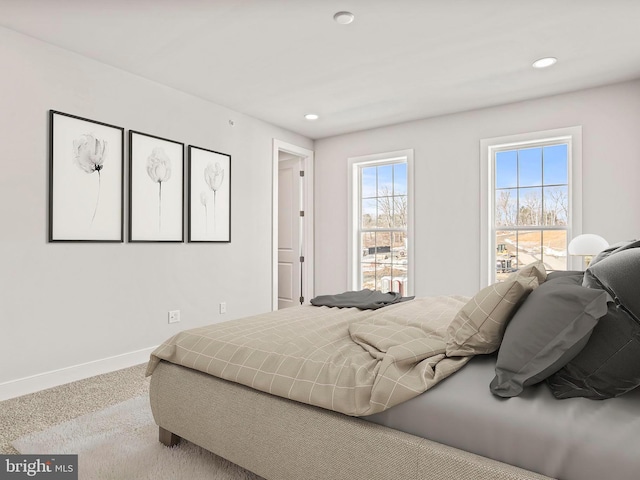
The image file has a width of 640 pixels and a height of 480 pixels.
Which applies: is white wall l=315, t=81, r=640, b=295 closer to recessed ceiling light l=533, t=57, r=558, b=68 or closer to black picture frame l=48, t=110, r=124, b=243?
recessed ceiling light l=533, t=57, r=558, b=68

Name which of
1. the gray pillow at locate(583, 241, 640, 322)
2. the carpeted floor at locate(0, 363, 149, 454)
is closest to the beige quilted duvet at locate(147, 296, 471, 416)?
the gray pillow at locate(583, 241, 640, 322)

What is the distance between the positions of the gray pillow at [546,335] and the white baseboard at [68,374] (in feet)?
10.2

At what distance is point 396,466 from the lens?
130 centimetres

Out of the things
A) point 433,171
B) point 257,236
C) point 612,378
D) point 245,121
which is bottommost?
point 612,378

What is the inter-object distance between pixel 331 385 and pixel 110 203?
A: 2.71 meters

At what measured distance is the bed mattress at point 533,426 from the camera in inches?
40.9

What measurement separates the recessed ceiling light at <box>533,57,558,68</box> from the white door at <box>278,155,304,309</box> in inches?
122

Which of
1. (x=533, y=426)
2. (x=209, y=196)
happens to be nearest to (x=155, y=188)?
(x=209, y=196)

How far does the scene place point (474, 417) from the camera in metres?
1.24

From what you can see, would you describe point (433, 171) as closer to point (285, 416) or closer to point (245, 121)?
point (245, 121)

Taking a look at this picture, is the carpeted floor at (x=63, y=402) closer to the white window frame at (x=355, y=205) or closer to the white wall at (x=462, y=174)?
the white window frame at (x=355, y=205)

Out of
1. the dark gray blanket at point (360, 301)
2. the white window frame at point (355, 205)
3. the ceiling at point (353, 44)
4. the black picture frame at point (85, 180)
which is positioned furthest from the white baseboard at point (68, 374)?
the white window frame at point (355, 205)

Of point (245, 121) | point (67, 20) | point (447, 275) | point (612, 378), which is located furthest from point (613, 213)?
point (67, 20)

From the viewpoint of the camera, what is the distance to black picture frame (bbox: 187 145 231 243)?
4.01 metres
